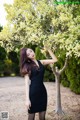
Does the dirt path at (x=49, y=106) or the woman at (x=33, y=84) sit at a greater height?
the woman at (x=33, y=84)

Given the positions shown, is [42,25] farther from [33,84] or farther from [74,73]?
[74,73]

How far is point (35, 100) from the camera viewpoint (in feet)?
13.1

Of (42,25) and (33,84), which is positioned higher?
(42,25)

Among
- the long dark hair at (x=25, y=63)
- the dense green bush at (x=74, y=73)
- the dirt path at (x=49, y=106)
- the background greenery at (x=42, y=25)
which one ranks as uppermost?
the background greenery at (x=42, y=25)

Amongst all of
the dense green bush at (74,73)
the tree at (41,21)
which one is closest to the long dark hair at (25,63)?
the tree at (41,21)

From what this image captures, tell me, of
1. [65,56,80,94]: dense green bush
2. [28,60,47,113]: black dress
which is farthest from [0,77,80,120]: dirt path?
[28,60,47,113]: black dress

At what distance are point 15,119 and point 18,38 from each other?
1744 millimetres

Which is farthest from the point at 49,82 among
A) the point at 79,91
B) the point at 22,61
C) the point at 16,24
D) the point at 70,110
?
the point at 22,61

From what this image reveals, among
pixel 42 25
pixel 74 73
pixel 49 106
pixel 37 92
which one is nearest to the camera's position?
pixel 37 92

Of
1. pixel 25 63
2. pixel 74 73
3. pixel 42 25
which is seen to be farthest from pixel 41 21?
pixel 74 73

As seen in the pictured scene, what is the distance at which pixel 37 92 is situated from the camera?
13.1 ft

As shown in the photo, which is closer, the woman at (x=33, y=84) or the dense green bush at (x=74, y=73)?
the woman at (x=33, y=84)

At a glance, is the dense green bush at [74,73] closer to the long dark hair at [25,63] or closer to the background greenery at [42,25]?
the background greenery at [42,25]

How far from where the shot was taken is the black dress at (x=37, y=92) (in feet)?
13.1
